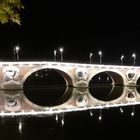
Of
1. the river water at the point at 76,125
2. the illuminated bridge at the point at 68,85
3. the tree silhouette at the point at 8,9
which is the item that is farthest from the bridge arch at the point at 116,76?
the tree silhouette at the point at 8,9

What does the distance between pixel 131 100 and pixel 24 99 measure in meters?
8.63

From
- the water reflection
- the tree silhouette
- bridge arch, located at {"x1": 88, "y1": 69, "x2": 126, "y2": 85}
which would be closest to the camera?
the tree silhouette

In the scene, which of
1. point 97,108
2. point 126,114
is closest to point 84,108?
point 97,108

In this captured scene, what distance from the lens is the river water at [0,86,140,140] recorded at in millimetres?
17828

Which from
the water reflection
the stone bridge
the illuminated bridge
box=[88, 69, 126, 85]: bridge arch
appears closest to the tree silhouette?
the water reflection

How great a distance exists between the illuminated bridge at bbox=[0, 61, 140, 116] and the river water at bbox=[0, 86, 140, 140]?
225cm

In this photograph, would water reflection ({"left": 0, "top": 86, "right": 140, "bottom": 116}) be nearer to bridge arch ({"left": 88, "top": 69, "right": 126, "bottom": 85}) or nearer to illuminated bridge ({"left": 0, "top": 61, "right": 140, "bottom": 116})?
illuminated bridge ({"left": 0, "top": 61, "right": 140, "bottom": 116})

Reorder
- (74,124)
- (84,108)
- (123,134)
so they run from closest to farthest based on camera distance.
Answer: (123,134), (74,124), (84,108)

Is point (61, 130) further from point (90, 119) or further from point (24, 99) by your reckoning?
point (24, 99)

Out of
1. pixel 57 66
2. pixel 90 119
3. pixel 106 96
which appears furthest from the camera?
pixel 57 66

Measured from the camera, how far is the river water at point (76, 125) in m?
17.8

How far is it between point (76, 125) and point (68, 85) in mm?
27132

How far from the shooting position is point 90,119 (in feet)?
73.6

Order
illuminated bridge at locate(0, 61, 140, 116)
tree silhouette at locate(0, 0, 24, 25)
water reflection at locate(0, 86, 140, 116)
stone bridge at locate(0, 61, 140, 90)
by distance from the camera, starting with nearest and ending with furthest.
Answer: tree silhouette at locate(0, 0, 24, 25) < water reflection at locate(0, 86, 140, 116) < illuminated bridge at locate(0, 61, 140, 116) < stone bridge at locate(0, 61, 140, 90)
